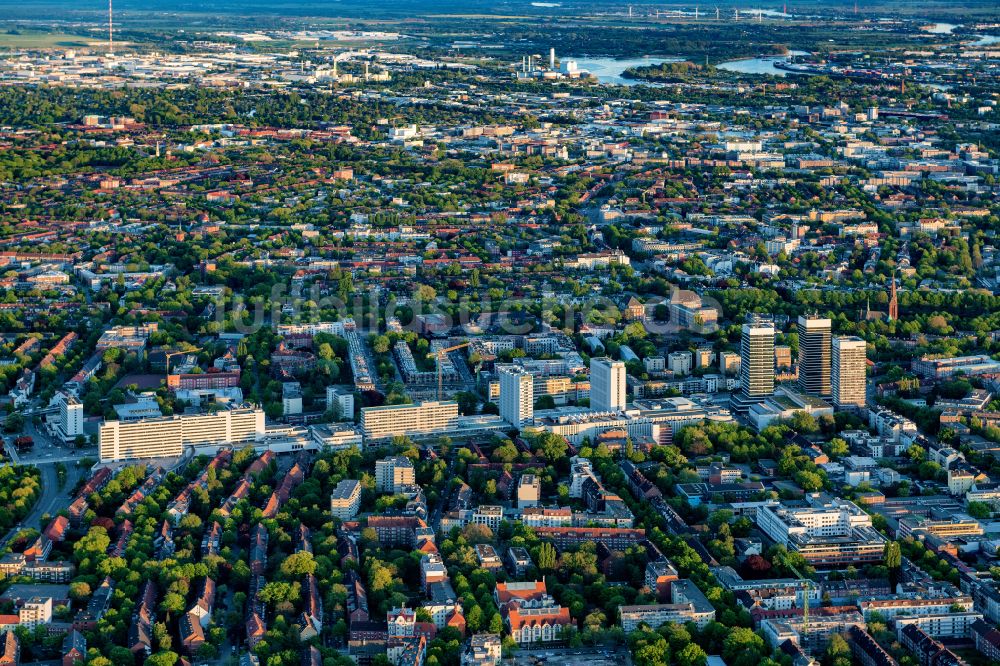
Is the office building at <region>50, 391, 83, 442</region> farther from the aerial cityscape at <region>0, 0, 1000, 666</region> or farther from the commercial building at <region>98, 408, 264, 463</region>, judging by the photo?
the commercial building at <region>98, 408, 264, 463</region>

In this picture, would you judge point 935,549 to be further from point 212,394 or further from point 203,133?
point 203,133

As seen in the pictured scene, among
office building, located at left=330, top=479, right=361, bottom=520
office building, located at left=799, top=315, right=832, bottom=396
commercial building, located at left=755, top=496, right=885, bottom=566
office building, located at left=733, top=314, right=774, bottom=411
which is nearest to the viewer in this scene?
commercial building, located at left=755, top=496, right=885, bottom=566

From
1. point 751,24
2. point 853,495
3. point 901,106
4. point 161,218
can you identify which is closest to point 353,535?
point 853,495

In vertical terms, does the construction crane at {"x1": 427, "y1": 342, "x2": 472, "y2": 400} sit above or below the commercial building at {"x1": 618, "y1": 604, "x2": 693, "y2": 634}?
above

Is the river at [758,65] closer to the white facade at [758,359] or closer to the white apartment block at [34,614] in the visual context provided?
the white facade at [758,359]

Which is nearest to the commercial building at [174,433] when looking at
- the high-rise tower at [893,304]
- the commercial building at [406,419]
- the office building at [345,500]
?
the commercial building at [406,419]

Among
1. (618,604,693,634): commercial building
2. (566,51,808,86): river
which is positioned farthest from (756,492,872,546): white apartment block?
(566,51,808,86): river

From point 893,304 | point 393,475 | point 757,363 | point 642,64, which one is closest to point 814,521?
point 393,475
